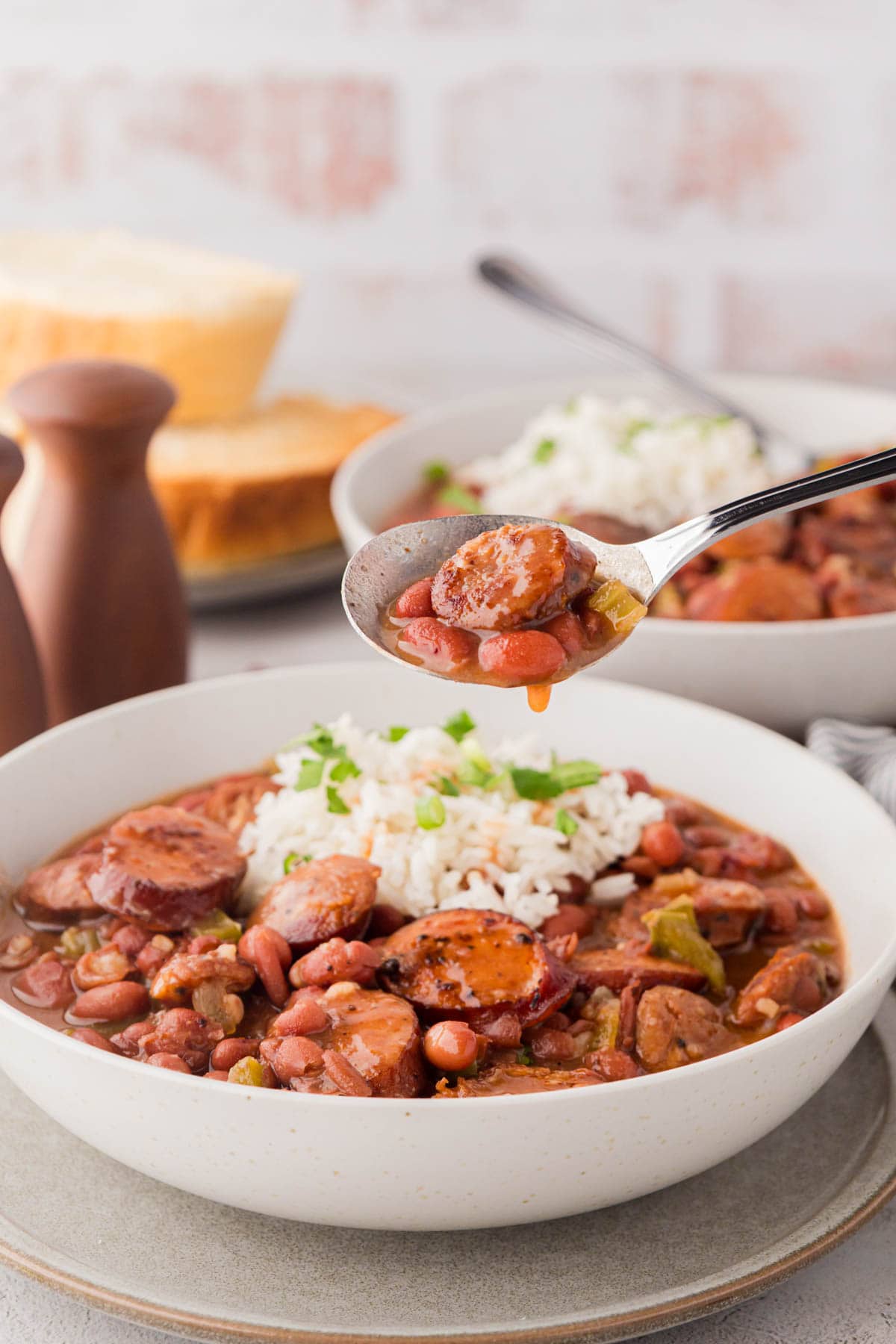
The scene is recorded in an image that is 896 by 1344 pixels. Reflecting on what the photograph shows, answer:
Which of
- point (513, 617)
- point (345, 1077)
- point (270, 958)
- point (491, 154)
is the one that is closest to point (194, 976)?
point (270, 958)

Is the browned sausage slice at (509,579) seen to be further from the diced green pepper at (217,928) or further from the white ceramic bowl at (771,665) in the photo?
the white ceramic bowl at (771,665)

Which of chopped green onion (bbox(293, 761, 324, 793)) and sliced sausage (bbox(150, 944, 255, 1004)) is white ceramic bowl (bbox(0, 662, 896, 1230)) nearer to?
sliced sausage (bbox(150, 944, 255, 1004))

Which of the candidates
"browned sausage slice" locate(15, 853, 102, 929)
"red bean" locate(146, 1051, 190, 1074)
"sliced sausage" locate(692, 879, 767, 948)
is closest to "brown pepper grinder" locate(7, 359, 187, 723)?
"browned sausage slice" locate(15, 853, 102, 929)

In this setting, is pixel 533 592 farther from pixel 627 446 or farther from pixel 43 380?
pixel 627 446

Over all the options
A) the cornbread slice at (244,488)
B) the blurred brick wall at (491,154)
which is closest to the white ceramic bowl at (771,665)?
the cornbread slice at (244,488)

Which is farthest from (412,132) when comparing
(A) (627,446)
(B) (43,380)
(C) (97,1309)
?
(C) (97,1309)
